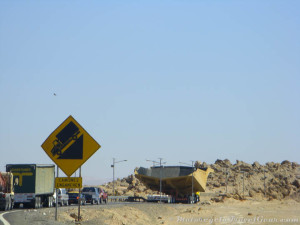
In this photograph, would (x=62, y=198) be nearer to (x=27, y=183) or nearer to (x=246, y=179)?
(x=27, y=183)

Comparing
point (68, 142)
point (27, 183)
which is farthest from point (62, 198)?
point (68, 142)

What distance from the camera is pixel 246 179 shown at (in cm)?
16075

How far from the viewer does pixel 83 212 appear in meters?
34.6

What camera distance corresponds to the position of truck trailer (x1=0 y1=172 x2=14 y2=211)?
37.7 metres

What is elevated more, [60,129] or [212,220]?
[60,129]

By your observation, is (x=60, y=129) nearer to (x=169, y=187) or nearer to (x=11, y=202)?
(x=11, y=202)

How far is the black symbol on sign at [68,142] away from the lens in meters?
19.9

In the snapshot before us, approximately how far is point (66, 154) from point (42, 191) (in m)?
27.2

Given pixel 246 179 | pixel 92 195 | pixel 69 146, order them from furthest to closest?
pixel 246 179 → pixel 92 195 → pixel 69 146

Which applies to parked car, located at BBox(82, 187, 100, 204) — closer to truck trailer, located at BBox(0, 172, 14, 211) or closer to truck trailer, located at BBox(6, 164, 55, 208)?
truck trailer, located at BBox(6, 164, 55, 208)

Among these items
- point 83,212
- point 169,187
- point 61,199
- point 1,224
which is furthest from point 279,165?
point 1,224

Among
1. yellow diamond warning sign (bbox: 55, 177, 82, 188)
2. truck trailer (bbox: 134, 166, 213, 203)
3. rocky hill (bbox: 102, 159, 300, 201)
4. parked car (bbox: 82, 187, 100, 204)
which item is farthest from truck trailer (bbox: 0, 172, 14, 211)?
rocky hill (bbox: 102, 159, 300, 201)

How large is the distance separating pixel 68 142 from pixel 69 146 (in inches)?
6.0

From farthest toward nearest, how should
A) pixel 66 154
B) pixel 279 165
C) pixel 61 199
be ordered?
1. pixel 279 165
2. pixel 61 199
3. pixel 66 154
